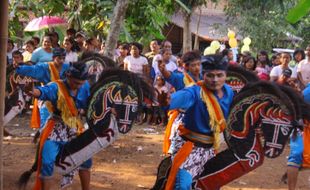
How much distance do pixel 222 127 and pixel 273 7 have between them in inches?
550

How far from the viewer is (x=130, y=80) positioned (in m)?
4.66

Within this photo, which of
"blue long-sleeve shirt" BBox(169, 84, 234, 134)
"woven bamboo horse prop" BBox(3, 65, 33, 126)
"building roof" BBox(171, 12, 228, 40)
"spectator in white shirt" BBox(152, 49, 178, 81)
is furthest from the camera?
"building roof" BBox(171, 12, 228, 40)

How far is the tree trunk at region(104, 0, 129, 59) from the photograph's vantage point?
24.5ft

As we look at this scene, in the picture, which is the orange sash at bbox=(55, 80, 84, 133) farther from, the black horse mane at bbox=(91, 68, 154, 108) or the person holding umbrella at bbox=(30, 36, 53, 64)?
the person holding umbrella at bbox=(30, 36, 53, 64)

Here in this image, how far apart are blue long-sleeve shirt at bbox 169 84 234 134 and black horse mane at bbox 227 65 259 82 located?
667mm

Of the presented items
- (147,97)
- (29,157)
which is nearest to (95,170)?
(29,157)

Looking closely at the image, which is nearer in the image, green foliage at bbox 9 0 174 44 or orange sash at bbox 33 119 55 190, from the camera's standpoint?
orange sash at bbox 33 119 55 190

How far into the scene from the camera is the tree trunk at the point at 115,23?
24.5 feet

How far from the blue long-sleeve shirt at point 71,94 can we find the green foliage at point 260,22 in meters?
12.9

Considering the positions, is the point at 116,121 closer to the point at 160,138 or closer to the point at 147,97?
the point at 147,97

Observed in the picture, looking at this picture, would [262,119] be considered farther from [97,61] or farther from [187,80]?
[97,61]

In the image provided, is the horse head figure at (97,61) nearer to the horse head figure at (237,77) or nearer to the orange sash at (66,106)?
the orange sash at (66,106)

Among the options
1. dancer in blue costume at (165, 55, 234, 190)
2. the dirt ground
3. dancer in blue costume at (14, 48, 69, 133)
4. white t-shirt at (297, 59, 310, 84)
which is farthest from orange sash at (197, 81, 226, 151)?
white t-shirt at (297, 59, 310, 84)

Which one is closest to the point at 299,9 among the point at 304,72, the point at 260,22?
the point at 304,72
